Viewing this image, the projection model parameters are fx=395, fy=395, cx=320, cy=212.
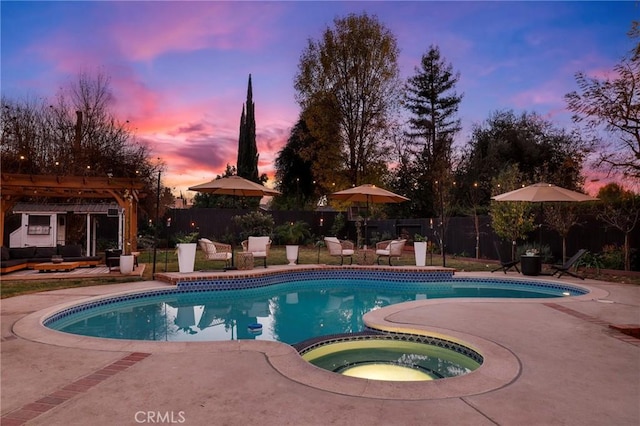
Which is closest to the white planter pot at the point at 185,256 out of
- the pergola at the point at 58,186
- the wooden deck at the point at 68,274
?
the wooden deck at the point at 68,274

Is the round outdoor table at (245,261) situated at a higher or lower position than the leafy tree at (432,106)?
lower

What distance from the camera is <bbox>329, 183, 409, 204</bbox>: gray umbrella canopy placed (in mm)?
11969

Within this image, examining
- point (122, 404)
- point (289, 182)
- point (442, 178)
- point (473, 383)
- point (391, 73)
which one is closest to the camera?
point (122, 404)

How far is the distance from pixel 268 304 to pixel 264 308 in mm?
376

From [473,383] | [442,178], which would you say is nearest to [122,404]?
[473,383]

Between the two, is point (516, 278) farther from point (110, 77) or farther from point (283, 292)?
point (110, 77)

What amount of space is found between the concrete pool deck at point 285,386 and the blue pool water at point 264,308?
1.49m

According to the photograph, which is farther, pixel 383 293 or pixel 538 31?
pixel 538 31

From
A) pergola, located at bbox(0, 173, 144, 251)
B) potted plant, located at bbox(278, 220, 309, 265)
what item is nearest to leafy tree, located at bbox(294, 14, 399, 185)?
potted plant, located at bbox(278, 220, 309, 265)

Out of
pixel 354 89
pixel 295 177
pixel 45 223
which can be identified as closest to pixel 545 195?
pixel 354 89

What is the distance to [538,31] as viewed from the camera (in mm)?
11633

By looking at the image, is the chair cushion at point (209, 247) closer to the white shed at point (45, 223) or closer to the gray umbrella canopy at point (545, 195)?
the white shed at point (45, 223)

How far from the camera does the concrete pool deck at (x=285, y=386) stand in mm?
2648

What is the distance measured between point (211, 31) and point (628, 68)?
37.1ft
